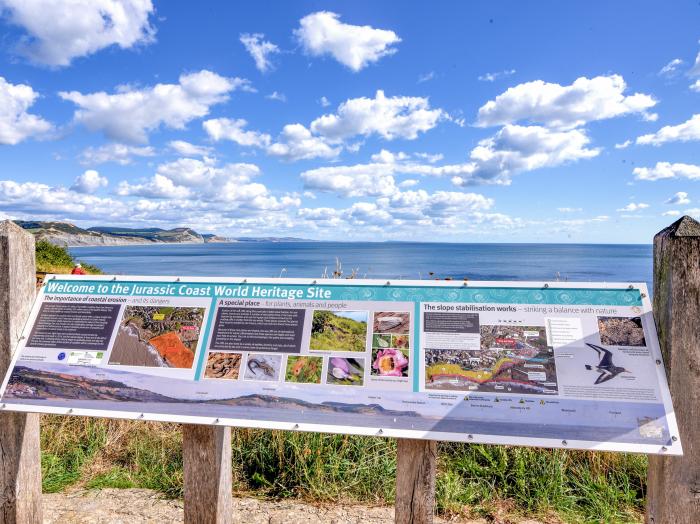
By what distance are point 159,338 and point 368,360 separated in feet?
3.52

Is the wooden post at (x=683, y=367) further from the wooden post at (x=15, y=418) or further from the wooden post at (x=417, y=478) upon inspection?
the wooden post at (x=15, y=418)

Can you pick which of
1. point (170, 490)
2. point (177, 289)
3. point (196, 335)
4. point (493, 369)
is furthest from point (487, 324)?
point (170, 490)

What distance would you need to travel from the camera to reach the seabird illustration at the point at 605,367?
213 cm

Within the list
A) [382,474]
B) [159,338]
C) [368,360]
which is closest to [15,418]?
[159,338]

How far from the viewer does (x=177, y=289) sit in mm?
2662

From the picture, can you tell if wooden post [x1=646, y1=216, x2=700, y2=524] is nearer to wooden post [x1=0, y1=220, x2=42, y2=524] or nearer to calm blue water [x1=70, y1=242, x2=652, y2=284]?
wooden post [x1=0, y1=220, x2=42, y2=524]

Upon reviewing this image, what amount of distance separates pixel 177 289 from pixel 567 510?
9.63 feet

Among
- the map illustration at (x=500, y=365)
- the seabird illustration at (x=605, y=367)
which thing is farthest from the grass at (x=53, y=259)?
the seabird illustration at (x=605, y=367)

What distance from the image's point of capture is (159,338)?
2502 mm

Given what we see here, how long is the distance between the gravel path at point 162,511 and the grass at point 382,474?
3.7 inches

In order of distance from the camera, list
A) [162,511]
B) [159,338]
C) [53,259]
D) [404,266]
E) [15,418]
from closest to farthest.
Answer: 1. [159,338]
2. [15,418]
3. [162,511]
4. [53,259]
5. [404,266]

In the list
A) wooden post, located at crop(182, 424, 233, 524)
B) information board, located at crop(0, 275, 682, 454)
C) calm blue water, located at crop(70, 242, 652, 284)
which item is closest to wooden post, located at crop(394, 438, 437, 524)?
information board, located at crop(0, 275, 682, 454)

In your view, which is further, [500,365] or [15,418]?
[15,418]

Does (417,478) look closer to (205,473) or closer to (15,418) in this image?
(205,473)
